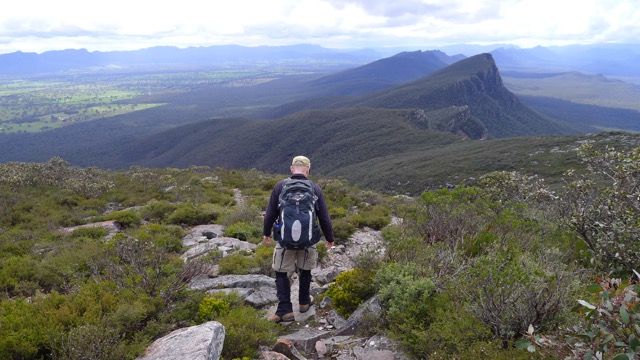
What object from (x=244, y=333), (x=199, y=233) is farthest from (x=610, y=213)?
(x=199, y=233)

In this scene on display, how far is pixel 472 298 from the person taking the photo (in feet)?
15.6

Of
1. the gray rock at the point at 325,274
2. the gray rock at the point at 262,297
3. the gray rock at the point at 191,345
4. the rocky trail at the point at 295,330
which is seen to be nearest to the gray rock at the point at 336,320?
the rocky trail at the point at 295,330

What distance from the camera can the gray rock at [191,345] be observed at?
4.24m

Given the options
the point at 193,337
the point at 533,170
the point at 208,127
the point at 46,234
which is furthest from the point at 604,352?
the point at 208,127

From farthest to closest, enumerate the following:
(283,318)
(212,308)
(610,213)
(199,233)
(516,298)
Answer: (199,233), (610,213), (283,318), (212,308), (516,298)

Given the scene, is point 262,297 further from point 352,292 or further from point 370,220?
point 370,220

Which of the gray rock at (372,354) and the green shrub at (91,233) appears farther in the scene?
the green shrub at (91,233)

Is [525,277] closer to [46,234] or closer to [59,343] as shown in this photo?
[59,343]

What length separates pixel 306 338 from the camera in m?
5.59

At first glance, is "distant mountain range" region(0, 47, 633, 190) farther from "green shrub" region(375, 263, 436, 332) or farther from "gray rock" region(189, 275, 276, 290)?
"green shrub" region(375, 263, 436, 332)

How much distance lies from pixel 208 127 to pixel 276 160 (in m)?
47.5

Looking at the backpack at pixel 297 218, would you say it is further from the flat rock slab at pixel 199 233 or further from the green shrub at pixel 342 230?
the flat rock slab at pixel 199 233

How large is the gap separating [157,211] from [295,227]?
351 inches

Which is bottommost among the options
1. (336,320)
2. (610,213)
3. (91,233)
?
(91,233)
